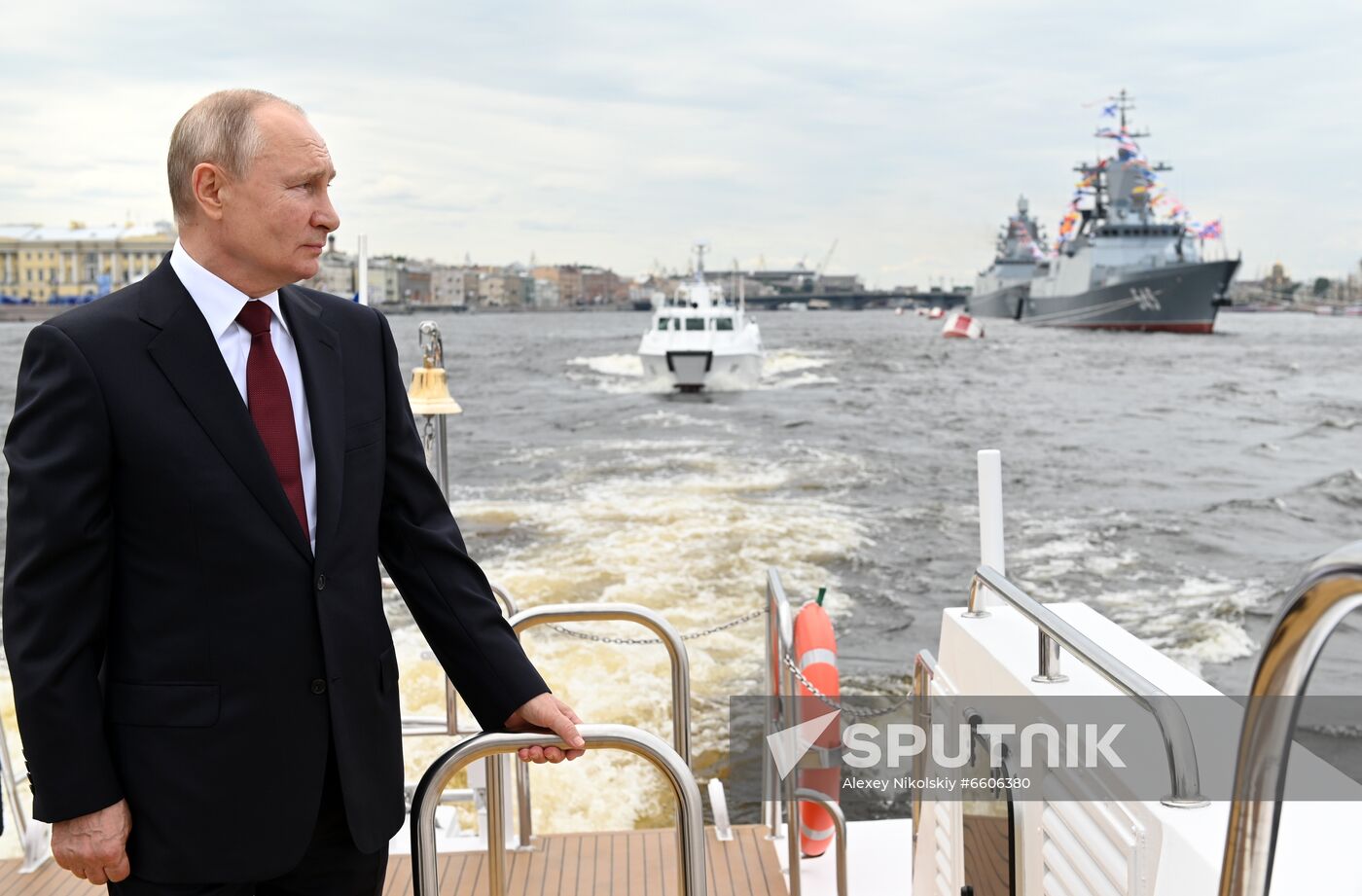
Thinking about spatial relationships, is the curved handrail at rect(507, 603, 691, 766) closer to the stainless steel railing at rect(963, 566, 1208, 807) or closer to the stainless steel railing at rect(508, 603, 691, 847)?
the stainless steel railing at rect(508, 603, 691, 847)

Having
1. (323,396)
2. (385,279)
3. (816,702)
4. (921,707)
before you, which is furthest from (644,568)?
(385,279)

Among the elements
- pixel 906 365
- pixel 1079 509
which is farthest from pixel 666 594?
pixel 906 365

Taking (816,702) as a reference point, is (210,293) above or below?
above

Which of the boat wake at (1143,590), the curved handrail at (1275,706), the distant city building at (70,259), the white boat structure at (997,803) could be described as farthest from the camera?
the distant city building at (70,259)

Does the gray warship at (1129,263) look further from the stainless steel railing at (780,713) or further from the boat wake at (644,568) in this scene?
the stainless steel railing at (780,713)

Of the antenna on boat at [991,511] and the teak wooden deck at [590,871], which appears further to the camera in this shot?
the teak wooden deck at [590,871]

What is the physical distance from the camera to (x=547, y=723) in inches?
70.6

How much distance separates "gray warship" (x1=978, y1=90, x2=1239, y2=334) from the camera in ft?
219

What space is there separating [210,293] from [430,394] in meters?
2.64

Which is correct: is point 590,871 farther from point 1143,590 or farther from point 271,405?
point 1143,590

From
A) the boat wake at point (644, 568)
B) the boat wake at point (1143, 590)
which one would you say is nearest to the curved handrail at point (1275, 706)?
the boat wake at point (644, 568)

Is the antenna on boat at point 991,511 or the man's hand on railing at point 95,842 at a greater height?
the antenna on boat at point 991,511

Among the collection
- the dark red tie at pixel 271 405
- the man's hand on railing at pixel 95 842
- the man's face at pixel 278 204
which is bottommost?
the man's hand on railing at pixel 95 842

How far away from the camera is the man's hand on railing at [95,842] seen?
1.54 m
